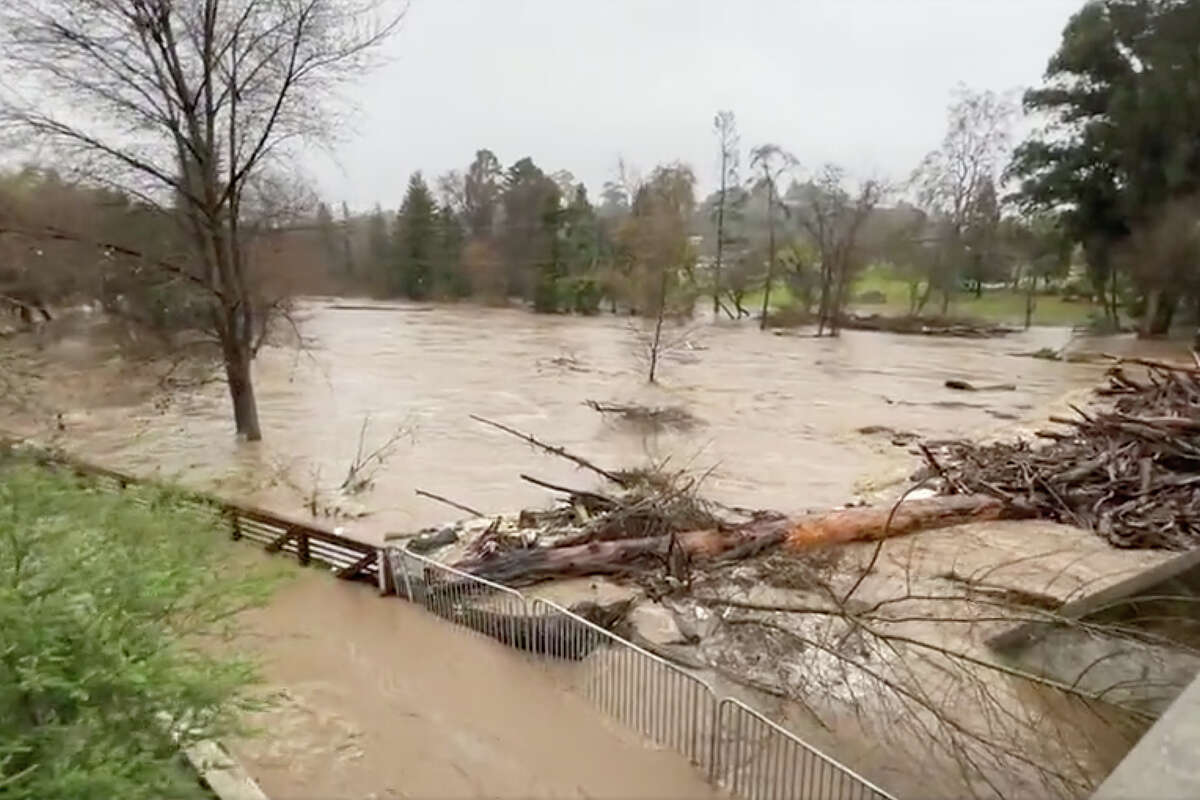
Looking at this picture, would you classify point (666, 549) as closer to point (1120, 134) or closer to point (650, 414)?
point (650, 414)

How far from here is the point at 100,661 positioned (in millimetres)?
3760

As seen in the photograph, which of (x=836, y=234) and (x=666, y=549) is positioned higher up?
(x=836, y=234)

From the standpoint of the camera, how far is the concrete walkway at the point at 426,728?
244 inches

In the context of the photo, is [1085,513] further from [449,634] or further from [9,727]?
[9,727]

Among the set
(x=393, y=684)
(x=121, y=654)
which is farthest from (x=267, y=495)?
(x=121, y=654)

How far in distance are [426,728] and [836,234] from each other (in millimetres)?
50017

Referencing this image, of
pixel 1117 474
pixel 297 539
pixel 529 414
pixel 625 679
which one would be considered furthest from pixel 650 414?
pixel 625 679

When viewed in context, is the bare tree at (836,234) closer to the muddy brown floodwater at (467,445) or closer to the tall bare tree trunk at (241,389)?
the muddy brown floodwater at (467,445)

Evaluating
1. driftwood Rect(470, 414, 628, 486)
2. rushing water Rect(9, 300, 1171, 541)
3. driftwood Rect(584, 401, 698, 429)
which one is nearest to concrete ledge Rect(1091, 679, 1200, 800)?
driftwood Rect(470, 414, 628, 486)

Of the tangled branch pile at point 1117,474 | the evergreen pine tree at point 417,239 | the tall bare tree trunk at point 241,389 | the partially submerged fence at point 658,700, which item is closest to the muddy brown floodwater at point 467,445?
the partially submerged fence at point 658,700

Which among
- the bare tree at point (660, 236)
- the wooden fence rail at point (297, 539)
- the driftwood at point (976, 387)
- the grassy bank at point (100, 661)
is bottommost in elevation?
the driftwood at point (976, 387)

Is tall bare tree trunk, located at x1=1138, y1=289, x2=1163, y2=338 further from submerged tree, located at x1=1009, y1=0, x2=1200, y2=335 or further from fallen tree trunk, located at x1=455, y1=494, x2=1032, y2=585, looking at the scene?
fallen tree trunk, located at x1=455, y1=494, x2=1032, y2=585

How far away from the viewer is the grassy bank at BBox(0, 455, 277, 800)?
135 inches

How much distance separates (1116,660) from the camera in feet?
20.6
